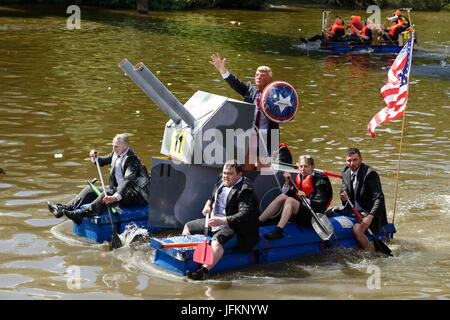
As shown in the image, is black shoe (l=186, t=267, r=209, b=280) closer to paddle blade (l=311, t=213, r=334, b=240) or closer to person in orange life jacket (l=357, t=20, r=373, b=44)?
paddle blade (l=311, t=213, r=334, b=240)

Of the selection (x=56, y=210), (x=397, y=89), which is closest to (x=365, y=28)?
(x=397, y=89)

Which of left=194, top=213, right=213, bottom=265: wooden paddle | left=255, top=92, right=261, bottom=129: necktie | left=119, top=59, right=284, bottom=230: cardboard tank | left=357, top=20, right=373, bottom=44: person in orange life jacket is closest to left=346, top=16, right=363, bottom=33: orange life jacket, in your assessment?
left=357, top=20, right=373, bottom=44: person in orange life jacket

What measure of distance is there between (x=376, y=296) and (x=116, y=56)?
65.7 ft

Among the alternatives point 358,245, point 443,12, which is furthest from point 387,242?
point 443,12

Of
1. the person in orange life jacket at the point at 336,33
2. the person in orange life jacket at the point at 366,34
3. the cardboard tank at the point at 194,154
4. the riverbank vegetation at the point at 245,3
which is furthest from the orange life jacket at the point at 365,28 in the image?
the cardboard tank at the point at 194,154

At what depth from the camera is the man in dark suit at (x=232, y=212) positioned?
28.5ft

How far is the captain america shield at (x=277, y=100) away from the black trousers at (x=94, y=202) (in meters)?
2.27

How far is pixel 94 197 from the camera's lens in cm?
1044

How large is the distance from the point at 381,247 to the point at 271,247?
1.65 m

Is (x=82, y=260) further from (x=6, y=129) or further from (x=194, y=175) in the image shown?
(x=6, y=129)

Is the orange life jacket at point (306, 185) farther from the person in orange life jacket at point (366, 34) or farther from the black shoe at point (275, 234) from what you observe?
the person in orange life jacket at point (366, 34)

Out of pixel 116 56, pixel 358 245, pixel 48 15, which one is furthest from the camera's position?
pixel 48 15

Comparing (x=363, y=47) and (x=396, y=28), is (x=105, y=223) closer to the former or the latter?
(x=363, y=47)

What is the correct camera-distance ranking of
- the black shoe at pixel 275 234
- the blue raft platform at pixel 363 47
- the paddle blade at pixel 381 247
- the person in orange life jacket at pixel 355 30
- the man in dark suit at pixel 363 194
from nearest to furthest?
the black shoe at pixel 275 234 → the paddle blade at pixel 381 247 → the man in dark suit at pixel 363 194 → the blue raft platform at pixel 363 47 → the person in orange life jacket at pixel 355 30
